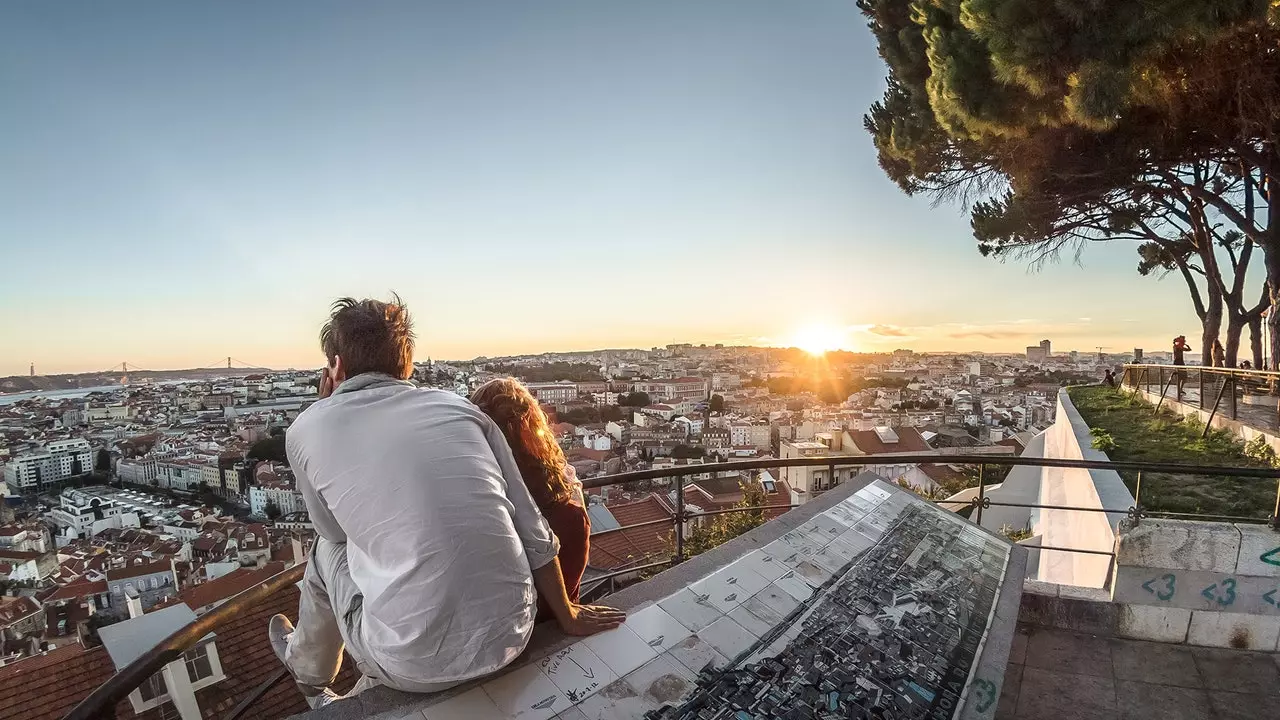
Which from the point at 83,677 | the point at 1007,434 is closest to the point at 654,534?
the point at 83,677

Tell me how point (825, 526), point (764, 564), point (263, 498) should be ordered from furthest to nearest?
point (263, 498), point (825, 526), point (764, 564)

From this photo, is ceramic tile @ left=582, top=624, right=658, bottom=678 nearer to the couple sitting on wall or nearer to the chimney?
the couple sitting on wall

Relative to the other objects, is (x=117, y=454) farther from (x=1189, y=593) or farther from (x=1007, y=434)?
(x=1007, y=434)

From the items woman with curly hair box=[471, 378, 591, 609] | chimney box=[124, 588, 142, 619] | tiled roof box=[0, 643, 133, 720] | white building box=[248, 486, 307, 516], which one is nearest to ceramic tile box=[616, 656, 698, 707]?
woman with curly hair box=[471, 378, 591, 609]

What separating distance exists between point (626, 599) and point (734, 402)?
45.4 metres

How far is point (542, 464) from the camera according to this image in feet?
5.46

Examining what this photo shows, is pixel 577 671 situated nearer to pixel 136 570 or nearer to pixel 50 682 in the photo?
pixel 50 682

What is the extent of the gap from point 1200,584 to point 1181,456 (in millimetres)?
4540

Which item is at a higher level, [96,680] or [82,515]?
[96,680]

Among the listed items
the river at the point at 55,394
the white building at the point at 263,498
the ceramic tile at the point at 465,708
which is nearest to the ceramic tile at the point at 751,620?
the ceramic tile at the point at 465,708

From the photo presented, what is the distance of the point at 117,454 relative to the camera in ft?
67.1

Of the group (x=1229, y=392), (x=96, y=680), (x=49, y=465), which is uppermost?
(x=1229, y=392)

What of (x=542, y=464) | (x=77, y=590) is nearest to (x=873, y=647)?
(x=542, y=464)

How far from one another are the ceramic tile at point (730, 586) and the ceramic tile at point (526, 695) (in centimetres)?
55
